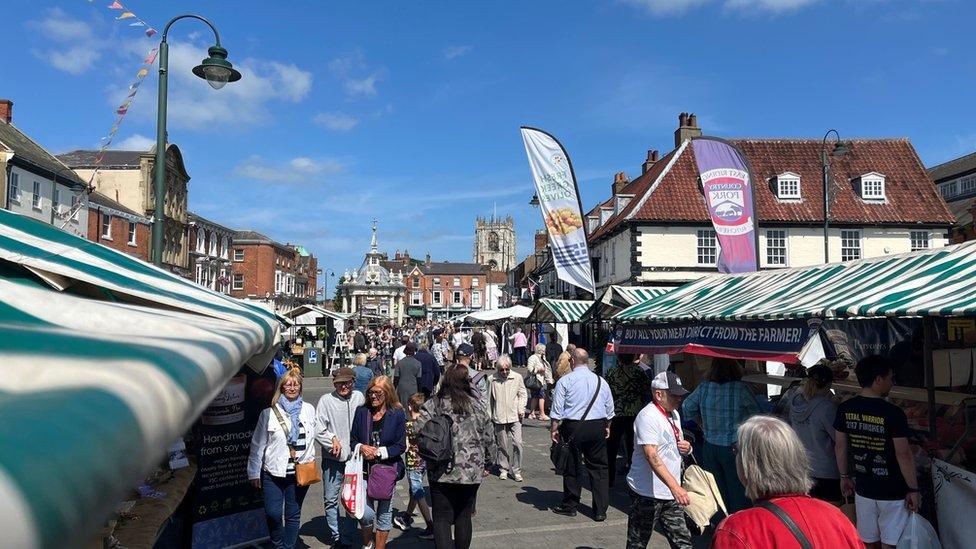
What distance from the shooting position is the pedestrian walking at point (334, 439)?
666 cm

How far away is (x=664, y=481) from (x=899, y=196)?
3295cm

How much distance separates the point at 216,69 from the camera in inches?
387

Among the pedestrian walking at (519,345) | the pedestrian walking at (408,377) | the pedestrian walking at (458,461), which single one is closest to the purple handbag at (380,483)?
the pedestrian walking at (458,461)

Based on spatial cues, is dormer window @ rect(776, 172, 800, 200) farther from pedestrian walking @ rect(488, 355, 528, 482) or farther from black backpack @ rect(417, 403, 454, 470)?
black backpack @ rect(417, 403, 454, 470)

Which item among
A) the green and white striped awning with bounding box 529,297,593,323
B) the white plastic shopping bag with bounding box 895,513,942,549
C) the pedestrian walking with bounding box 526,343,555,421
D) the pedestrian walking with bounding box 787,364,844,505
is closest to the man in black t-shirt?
the white plastic shopping bag with bounding box 895,513,942,549

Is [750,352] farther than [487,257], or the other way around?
[487,257]

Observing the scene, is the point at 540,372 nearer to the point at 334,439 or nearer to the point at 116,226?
the point at 334,439

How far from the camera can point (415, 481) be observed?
7559 millimetres

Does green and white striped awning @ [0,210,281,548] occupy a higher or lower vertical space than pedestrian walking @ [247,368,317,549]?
higher

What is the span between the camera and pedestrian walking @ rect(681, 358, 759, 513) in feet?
22.7

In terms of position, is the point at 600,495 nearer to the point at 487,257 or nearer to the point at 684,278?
the point at 684,278

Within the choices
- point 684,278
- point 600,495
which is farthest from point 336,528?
point 684,278

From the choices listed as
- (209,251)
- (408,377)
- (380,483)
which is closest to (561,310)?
(408,377)

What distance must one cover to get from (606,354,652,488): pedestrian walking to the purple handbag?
373cm
